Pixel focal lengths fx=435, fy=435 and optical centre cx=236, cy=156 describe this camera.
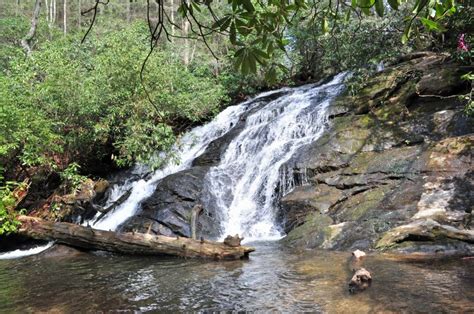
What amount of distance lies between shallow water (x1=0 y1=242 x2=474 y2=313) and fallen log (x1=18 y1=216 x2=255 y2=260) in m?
0.24

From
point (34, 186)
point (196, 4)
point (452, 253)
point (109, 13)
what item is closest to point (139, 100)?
point (34, 186)

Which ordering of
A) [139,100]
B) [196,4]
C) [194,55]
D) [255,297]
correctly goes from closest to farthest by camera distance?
[196,4] → [255,297] → [139,100] → [194,55]

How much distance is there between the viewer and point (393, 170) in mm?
9758

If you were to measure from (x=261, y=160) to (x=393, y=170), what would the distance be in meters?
3.98

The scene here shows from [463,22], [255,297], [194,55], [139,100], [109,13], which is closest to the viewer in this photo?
[255,297]

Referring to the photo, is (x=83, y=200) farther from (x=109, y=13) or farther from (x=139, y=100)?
(x=109, y=13)

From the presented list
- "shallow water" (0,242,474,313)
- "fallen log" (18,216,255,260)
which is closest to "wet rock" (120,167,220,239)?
"fallen log" (18,216,255,260)

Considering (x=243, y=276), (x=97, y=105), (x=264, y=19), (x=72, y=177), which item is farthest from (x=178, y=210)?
(x=264, y=19)

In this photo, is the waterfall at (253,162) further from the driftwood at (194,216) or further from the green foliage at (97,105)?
the green foliage at (97,105)

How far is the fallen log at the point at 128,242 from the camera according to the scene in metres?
7.93

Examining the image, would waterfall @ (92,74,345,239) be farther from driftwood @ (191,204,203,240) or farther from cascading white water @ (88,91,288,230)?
driftwood @ (191,204,203,240)

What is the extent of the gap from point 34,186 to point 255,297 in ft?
38.2

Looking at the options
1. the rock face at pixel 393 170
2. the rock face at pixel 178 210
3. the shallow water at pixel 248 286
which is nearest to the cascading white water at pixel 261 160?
the rock face at pixel 178 210

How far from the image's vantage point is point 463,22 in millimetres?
11234
